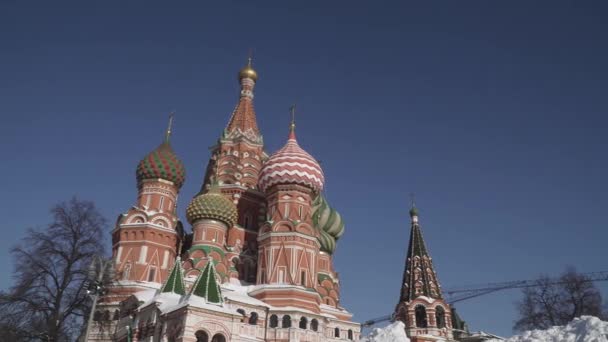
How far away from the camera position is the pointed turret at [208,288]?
2041 cm

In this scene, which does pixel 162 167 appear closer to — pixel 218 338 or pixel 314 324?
pixel 314 324

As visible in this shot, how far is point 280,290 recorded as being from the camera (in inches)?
1049

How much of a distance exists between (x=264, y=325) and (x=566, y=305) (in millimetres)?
16465

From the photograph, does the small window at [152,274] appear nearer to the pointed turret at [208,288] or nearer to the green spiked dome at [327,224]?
the pointed turret at [208,288]

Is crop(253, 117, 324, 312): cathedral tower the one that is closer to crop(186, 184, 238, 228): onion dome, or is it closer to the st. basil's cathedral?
the st. basil's cathedral

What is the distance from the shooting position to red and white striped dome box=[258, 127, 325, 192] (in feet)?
100

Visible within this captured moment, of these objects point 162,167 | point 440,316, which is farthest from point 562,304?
point 162,167

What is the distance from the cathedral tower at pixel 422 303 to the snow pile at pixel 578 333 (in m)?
12.7

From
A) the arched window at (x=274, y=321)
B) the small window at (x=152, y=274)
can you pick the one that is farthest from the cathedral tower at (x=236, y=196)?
the arched window at (x=274, y=321)

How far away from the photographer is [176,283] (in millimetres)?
22891

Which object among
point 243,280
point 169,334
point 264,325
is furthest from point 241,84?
point 169,334

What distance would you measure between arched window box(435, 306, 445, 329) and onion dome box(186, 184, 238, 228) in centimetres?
1230

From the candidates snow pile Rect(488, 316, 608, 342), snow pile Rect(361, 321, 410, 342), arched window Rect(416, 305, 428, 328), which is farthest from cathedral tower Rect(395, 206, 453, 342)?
snow pile Rect(488, 316, 608, 342)

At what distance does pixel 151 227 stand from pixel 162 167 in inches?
149
